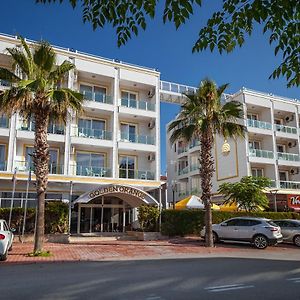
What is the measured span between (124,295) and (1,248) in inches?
300

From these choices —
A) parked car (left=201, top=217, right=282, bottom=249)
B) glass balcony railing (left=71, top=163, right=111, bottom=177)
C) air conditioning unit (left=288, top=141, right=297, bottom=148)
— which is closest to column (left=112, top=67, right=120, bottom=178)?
glass balcony railing (left=71, top=163, right=111, bottom=177)

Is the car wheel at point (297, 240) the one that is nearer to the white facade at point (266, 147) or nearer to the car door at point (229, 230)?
the car door at point (229, 230)

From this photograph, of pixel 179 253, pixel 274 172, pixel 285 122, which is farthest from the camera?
pixel 285 122

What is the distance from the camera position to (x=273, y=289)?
8.29 m

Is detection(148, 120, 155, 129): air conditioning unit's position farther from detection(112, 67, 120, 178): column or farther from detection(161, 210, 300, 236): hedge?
detection(161, 210, 300, 236): hedge

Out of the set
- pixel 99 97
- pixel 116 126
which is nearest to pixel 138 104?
pixel 116 126

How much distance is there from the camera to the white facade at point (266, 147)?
37.7m

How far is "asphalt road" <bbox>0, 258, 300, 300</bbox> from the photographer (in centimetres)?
770

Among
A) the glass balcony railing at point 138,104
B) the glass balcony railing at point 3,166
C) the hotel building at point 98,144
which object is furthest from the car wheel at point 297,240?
the glass balcony railing at point 3,166

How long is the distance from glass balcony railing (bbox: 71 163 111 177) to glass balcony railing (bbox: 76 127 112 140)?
2.60 meters

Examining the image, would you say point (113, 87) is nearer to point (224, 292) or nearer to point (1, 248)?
point (1, 248)

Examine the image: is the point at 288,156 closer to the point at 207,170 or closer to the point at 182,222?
the point at 182,222

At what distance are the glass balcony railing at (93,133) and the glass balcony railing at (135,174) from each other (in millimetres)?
3272

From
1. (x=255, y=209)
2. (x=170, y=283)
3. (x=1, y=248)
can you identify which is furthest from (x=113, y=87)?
(x=170, y=283)
